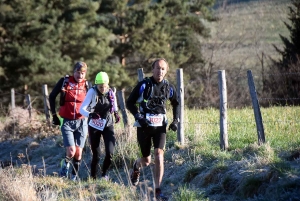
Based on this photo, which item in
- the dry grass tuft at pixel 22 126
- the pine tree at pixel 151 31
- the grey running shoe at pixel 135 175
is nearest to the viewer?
the grey running shoe at pixel 135 175

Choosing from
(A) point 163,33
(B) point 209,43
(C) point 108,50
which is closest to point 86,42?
(C) point 108,50

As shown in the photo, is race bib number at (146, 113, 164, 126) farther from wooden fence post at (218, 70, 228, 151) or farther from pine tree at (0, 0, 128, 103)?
pine tree at (0, 0, 128, 103)

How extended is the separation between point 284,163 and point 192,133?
4216mm

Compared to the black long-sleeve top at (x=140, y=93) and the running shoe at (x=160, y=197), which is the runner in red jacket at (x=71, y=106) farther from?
the running shoe at (x=160, y=197)

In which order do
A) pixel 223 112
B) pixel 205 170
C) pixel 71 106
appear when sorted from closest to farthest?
pixel 205 170 → pixel 71 106 → pixel 223 112

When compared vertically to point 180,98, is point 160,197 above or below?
below

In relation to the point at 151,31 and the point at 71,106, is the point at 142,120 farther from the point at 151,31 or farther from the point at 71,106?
the point at 151,31

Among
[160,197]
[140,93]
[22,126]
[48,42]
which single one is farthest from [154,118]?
[48,42]

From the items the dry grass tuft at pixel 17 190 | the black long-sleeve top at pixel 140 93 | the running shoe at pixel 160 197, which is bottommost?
the running shoe at pixel 160 197

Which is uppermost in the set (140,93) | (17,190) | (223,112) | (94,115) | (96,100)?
(140,93)

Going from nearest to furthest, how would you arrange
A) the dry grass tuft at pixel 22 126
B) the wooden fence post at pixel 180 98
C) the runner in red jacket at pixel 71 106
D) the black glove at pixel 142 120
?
1. the black glove at pixel 142 120
2. the runner in red jacket at pixel 71 106
3. the wooden fence post at pixel 180 98
4. the dry grass tuft at pixel 22 126

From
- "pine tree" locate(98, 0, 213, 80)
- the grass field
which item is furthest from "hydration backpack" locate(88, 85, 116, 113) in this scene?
"pine tree" locate(98, 0, 213, 80)

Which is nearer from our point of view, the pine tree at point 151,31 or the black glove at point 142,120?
the black glove at point 142,120

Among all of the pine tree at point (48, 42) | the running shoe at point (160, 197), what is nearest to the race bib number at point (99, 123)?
the running shoe at point (160, 197)
